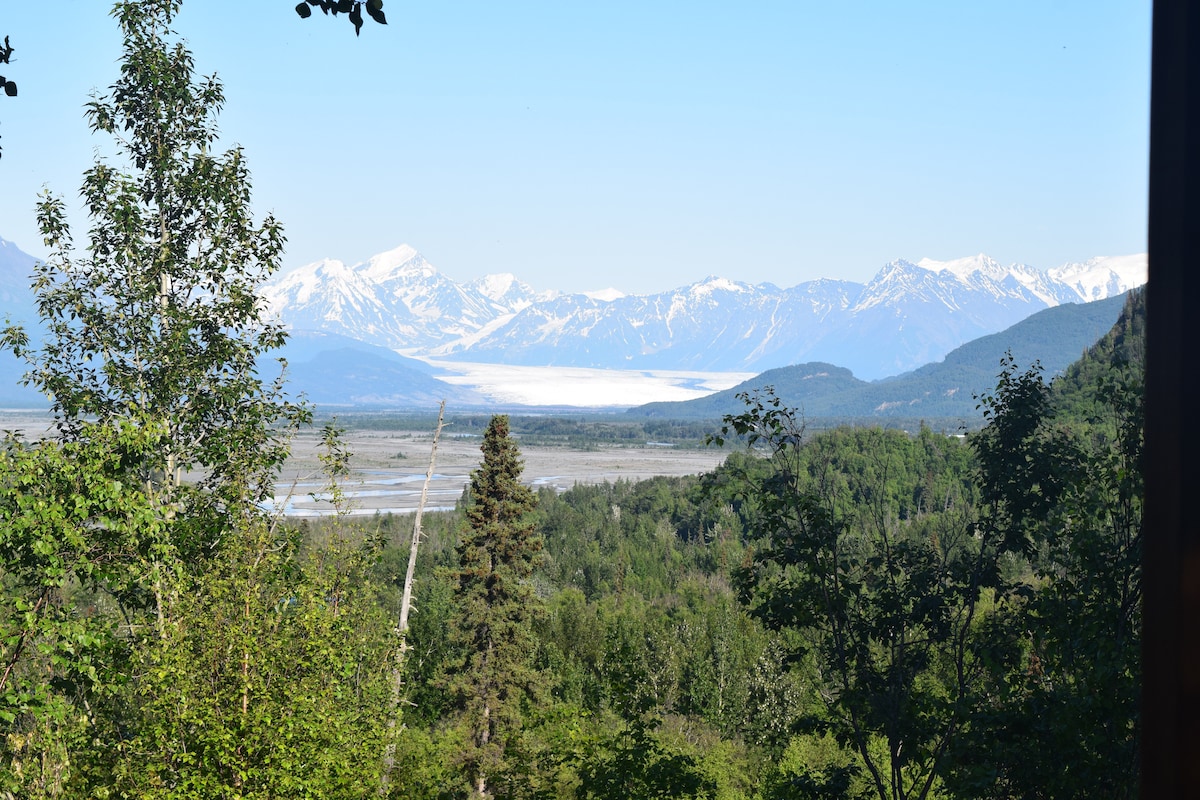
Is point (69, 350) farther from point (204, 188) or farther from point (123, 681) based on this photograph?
point (123, 681)

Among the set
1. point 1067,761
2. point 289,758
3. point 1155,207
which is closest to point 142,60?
point 289,758

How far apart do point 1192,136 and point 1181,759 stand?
30.0 inches

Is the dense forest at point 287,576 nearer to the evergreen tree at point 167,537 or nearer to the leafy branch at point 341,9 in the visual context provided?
the evergreen tree at point 167,537

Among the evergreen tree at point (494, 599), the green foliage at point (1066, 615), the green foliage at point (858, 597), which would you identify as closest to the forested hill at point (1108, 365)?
the green foliage at point (1066, 615)

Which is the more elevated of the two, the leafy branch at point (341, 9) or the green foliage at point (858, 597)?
the leafy branch at point (341, 9)

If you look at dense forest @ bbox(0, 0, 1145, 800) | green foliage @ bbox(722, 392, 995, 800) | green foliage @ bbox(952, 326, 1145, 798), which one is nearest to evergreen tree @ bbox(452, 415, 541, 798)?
dense forest @ bbox(0, 0, 1145, 800)

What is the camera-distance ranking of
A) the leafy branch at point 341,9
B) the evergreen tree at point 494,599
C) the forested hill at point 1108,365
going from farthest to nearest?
1. the evergreen tree at point 494,599
2. the forested hill at point 1108,365
3. the leafy branch at point 341,9

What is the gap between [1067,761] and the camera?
865cm

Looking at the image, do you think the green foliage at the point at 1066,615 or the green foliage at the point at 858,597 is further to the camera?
the green foliage at the point at 858,597

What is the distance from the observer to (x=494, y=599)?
3466cm

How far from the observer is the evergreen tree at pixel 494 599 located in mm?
34188

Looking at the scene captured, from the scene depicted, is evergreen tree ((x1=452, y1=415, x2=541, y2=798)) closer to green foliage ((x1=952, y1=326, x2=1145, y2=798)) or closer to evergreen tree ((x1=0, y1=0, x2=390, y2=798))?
evergreen tree ((x1=0, y1=0, x2=390, y2=798))

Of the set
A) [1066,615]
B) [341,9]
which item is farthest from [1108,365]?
[341,9]

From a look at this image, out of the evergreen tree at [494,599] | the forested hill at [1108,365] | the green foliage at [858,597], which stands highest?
the forested hill at [1108,365]
